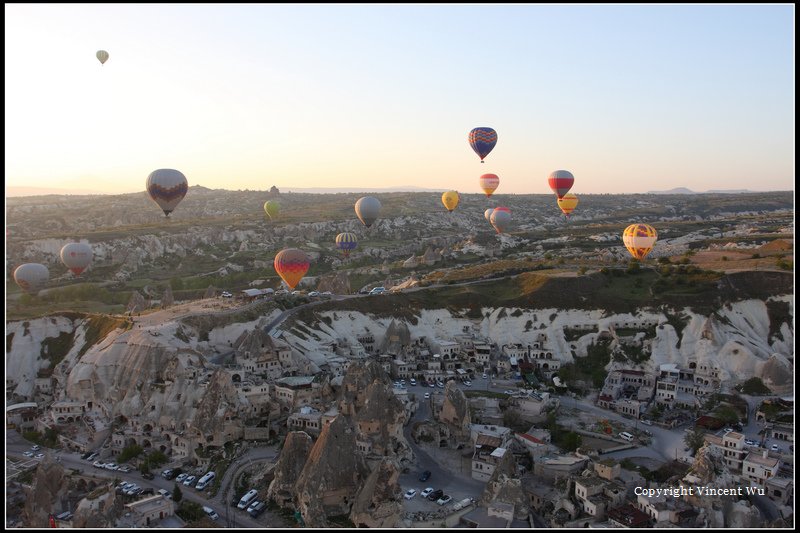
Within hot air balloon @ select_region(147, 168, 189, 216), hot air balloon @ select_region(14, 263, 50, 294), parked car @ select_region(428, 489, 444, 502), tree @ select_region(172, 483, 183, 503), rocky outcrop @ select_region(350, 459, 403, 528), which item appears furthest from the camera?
hot air balloon @ select_region(14, 263, 50, 294)

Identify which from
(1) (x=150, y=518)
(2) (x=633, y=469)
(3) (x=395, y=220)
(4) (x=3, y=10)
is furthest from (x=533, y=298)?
(3) (x=395, y=220)

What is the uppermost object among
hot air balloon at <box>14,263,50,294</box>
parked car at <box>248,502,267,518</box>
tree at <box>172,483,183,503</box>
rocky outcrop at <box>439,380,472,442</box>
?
hot air balloon at <box>14,263,50,294</box>

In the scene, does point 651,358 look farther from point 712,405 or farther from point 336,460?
point 336,460

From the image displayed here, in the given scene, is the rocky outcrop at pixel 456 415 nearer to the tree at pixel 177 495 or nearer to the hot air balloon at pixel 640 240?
the tree at pixel 177 495

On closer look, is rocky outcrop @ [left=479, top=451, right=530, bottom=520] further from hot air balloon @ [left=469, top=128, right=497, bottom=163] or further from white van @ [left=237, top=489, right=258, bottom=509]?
hot air balloon @ [left=469, top=128, right=497, bottom=163]

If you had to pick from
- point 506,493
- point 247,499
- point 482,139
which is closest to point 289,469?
point 247,499

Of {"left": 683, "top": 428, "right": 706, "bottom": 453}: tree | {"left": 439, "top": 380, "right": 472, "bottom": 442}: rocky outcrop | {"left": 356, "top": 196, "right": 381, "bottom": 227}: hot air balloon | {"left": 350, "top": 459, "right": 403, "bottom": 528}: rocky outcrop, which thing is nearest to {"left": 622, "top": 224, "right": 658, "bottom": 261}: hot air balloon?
{"left": 683, "top": 428, "right": 706, "bottom": 453}: tree

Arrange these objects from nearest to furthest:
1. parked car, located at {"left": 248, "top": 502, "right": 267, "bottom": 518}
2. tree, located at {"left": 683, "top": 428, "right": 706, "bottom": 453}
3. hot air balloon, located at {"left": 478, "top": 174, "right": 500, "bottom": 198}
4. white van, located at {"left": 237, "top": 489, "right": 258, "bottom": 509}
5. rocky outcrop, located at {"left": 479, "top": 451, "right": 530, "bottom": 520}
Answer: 1. rocky outcrop, located at {"left": 479, "top": 451, "right": 530, "bottom": 520}
2. parked car, located at {"left": 248, "top": 502, "right": 267, "bottom": 518}
3. white van, located at {"left": 237, "top": 489, "right": 258, "bottom": 509}
4. tree, located at {"left": 683, "top": 428, "right": 706, "bottom": 453}
5. hot air balloon, located at {"left": 478, "top": 174, "right": 500, "bottom": 198}
